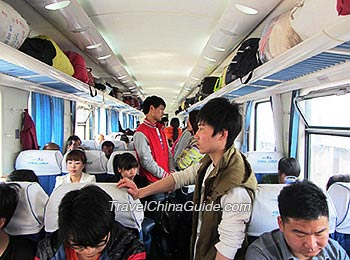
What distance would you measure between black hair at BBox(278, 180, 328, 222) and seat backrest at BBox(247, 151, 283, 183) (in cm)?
333

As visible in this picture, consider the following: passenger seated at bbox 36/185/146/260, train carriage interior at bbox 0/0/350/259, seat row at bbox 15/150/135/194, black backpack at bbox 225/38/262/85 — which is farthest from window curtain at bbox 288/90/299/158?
passenger seated at bbox 36/185/146/260

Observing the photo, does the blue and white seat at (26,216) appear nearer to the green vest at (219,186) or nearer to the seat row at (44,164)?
the green vest at (219,186)

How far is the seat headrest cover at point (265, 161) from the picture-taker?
16.1 ft

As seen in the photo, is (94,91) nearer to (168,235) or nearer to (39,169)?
(39,169)

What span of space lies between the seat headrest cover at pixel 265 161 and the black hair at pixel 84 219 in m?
3.54

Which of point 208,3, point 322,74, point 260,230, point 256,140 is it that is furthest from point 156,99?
point 256,140

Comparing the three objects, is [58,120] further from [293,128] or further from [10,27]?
[293,128]

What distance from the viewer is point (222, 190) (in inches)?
64.8

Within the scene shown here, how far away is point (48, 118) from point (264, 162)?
358 cm

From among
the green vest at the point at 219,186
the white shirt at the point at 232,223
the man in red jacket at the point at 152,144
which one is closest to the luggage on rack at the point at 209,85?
the man in red jacket at the point at 152,144


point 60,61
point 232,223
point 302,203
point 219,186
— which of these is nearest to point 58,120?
point 60,61

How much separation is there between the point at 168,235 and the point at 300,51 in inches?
85.9

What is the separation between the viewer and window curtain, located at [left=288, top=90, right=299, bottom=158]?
14.3 feet

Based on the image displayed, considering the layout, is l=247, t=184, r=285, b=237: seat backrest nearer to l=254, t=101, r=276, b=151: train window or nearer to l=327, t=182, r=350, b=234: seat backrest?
l=327, t=182, r=350, b=234: seat backrest
